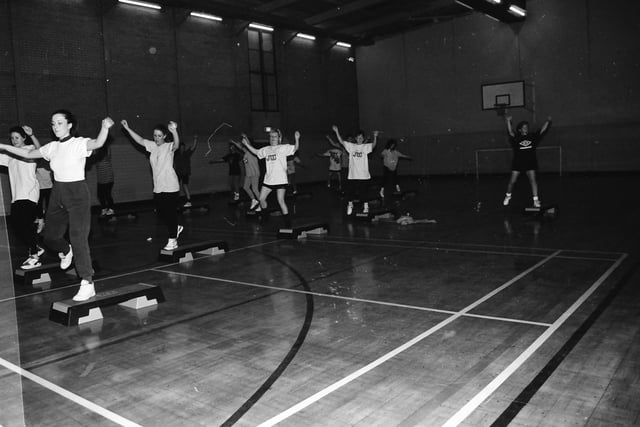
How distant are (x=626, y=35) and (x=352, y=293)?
71.3ft

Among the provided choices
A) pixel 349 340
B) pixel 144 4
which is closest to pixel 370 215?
pixel 349 340

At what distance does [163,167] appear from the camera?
942cm

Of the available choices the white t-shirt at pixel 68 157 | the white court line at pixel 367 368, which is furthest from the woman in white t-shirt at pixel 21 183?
the white court line at pixel 367 368

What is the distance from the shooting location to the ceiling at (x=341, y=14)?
2217cm

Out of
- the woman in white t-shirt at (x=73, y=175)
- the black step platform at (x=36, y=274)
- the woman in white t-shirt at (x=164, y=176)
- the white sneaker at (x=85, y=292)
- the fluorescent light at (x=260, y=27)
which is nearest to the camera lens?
the woman in white t-shirt at (x=73, y=175)

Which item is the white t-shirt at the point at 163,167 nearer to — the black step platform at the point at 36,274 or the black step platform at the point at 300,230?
the black step platform at the point at 36,274

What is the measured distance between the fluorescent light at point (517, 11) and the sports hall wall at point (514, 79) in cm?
93

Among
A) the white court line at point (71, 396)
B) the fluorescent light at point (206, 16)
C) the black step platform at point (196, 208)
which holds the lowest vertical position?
the white court line at point (71, 396)

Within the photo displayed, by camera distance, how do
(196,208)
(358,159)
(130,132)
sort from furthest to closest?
(196,208)
(358,159)
(130,132)

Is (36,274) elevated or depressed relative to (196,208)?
depressed

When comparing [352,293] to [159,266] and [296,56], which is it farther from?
[296,56]

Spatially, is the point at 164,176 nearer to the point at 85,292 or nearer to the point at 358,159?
the point at 85,292

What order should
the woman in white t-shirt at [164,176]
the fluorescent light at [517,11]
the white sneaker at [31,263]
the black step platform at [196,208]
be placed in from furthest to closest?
the fluorescent light at [517,11] < the black step platform at [196,208] < the woman in white t-shirt at [164,176] < the white sneaker at [31,263]

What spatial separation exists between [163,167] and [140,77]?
40.9 feet
